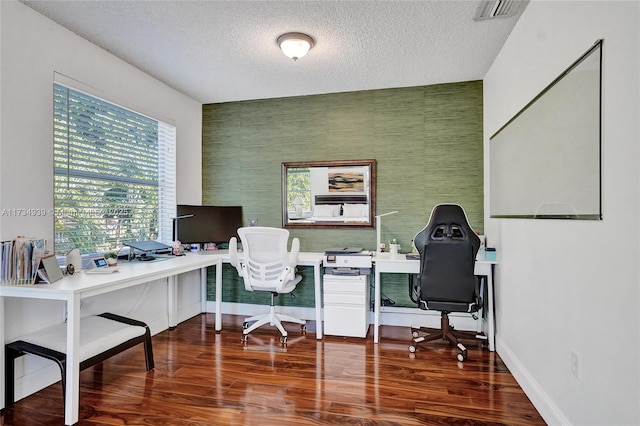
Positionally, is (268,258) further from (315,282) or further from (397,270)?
(397,270)

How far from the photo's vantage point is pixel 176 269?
2873 mm

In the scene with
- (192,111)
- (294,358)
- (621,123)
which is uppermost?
(192,111)

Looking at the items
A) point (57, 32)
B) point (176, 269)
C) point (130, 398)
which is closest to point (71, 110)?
point (57, 32)

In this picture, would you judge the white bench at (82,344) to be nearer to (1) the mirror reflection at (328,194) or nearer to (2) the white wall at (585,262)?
(1) the mirror reflection at (328,194)

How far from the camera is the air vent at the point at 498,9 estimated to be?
7.29 feet

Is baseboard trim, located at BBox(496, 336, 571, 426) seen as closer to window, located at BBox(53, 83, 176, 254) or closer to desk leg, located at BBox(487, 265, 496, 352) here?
desk leg, located at BBox(487, 265, 496, 352)

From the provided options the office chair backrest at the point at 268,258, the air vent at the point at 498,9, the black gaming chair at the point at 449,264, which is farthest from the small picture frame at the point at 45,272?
the air vent at the point at 498,9

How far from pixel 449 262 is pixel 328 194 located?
160cm

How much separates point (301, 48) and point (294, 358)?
2514 mm

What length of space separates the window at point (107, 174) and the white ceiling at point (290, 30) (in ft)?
1.80

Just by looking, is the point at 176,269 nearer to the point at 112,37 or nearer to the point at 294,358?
the point at 294,358

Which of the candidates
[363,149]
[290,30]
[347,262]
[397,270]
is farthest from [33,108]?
[397,270]

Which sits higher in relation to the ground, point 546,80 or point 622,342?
point 546,80

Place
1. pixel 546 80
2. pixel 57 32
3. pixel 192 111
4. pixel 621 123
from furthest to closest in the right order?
pixel 192 111 → pixel 57 32 → pixel 546 80 → pixel 621 123
